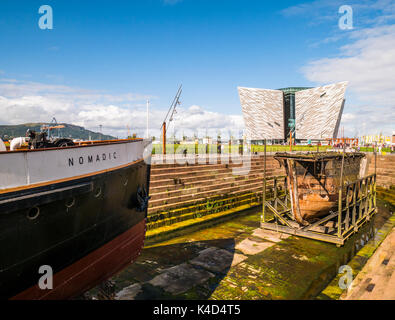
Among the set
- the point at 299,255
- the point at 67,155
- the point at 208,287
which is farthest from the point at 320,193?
the point at 67,155

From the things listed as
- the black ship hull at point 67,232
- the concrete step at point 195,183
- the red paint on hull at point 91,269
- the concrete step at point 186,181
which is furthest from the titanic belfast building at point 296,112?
the black ship hull at point 67,232

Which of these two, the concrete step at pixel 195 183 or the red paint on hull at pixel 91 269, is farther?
the concrete step at pixel 195 183

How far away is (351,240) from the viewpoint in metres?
11.8

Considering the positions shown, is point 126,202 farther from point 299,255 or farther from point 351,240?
point 351,240

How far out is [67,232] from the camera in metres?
4.68

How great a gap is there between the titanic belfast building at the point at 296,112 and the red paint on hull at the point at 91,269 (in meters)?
80.0

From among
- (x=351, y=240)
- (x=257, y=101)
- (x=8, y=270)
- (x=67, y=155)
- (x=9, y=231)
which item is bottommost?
(x=351, y=240)

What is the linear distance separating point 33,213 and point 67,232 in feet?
2.67

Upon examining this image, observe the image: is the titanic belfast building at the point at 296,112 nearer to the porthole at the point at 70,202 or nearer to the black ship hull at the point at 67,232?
the black ship hull at the point at 67,232

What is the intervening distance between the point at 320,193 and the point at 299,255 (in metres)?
3.57

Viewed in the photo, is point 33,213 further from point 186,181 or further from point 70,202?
point 186,181

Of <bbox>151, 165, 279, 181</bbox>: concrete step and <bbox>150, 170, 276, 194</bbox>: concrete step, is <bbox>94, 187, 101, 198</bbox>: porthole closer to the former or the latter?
<bbox>150, 170, 276, 194</bbox>: concrete step

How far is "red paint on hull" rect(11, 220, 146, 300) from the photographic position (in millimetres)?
4535

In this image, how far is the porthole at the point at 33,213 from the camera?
13.1 ft
